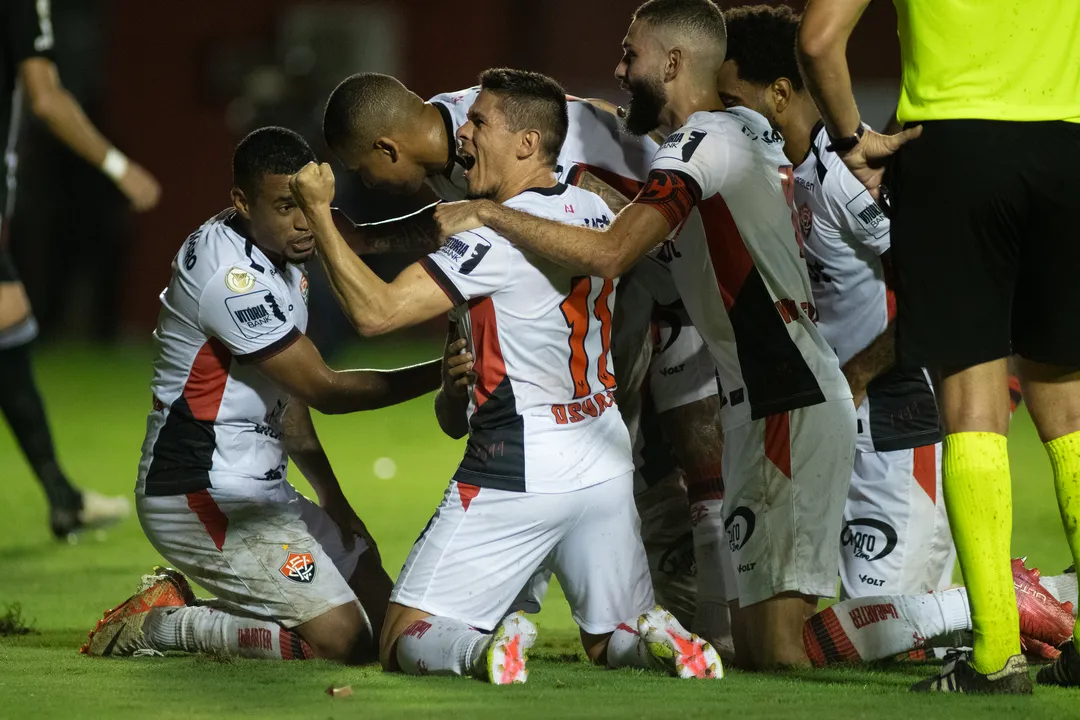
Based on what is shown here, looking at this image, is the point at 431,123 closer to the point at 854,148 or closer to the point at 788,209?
the point at 788,209

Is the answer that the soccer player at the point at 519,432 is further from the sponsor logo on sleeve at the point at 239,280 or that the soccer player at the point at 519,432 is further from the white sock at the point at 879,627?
the sponsor logo on sleeve at the point at 239,280

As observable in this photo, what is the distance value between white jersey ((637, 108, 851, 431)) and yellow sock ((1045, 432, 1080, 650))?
84 centimetres

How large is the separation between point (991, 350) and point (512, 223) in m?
1.42

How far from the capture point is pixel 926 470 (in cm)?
533

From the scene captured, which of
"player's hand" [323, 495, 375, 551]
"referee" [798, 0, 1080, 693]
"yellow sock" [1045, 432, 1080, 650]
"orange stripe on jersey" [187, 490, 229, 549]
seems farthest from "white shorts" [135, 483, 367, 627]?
"yellow sock" [1045, 432, 1080, 650]

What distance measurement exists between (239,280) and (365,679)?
1.45m

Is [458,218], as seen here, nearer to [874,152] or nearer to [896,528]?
[874,152]

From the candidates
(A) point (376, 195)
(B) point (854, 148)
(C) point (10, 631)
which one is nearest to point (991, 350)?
(B) point (854, 148)

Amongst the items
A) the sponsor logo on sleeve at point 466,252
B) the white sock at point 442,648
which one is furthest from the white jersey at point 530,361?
the white sock at point 442,648

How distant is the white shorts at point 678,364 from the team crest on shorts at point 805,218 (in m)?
0.54

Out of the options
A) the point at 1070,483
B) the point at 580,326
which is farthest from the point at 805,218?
the point at 1070,483

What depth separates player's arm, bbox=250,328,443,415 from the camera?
4.97 m

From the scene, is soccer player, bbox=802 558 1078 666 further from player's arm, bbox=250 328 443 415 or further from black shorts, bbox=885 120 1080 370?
player's arm, bbox=250 328 443 415

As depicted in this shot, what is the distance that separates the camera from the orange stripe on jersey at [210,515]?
5.01 meters
